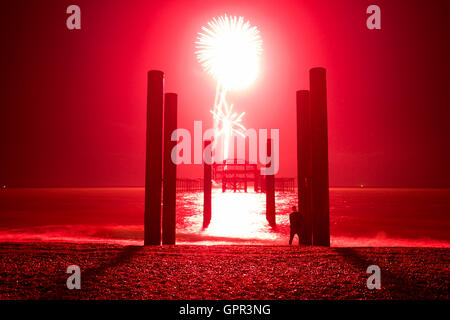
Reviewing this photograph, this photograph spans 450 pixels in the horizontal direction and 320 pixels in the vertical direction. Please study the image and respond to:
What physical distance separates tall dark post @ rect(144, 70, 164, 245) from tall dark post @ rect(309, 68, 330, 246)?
4347 millimetres

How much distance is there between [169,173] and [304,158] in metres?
4.45

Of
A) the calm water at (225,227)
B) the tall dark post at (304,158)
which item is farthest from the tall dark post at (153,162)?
the calm water at (225,227)

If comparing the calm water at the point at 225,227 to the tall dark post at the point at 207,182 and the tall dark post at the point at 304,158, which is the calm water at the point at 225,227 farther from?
the tall dark post at the point at 304,158

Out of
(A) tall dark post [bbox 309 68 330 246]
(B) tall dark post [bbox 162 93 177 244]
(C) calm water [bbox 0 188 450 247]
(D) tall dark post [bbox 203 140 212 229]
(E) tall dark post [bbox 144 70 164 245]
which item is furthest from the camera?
(D) tall dark post [bbox 203 140 212 229]

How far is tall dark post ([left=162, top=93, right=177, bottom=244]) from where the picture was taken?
31.7 ft

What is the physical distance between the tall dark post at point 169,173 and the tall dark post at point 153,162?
0.56 m

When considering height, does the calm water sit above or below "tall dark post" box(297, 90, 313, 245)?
below

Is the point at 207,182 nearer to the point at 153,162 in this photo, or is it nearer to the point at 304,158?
the point at 304,158

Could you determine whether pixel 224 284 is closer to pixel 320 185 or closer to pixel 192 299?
pixel 192 299

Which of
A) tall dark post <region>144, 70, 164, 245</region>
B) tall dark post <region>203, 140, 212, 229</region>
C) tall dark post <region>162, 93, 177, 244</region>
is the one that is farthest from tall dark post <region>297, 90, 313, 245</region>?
tall dark post <region>203, 140, 212, 229</region>

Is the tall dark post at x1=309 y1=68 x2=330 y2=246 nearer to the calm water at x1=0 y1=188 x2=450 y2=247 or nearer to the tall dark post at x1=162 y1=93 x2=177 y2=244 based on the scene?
the tall dark post at x1=162 y1=93 x2=177 y2=244

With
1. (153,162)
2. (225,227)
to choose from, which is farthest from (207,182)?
(153,162)

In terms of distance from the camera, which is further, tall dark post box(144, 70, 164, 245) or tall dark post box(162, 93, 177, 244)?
tall dark post box(162, 93, 177, 244)
